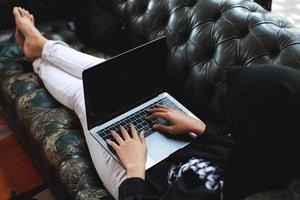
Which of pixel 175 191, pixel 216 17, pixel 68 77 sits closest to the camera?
pixel 175 191

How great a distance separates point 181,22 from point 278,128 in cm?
69

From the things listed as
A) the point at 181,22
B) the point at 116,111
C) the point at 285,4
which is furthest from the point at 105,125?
the point at 285,4

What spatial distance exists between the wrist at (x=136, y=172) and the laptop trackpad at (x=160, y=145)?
110 millimetres

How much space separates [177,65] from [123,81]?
0.69 ft

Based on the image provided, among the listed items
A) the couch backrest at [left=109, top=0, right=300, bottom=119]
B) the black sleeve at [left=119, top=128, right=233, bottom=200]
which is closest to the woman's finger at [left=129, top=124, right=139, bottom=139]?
the black sleeve at [left=119, top=128, right=233, bottom=200]

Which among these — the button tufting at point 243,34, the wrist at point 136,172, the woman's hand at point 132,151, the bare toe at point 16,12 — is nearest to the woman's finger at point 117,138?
the woman's hand at point 132,151

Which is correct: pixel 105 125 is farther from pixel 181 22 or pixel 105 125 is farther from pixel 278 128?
pixel 278 128

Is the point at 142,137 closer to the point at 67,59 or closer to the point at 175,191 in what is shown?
the point at 175,191

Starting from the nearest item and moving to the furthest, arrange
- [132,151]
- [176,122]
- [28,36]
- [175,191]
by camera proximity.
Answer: [175,191], [132,151], [176,122], [28,36]

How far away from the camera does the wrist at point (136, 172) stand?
36.5 inches

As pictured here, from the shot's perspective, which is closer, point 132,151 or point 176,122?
point 132,151

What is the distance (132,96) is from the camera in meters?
1.19

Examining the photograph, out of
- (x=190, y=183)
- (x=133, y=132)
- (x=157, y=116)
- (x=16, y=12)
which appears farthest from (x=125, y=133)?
(x=16, y=12)

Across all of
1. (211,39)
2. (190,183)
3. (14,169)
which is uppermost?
(211,39)
